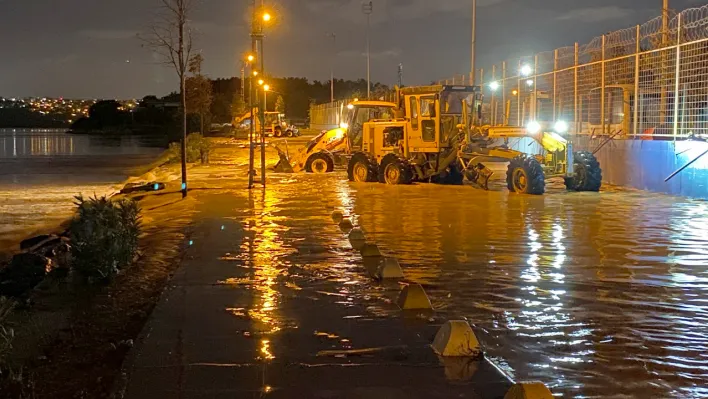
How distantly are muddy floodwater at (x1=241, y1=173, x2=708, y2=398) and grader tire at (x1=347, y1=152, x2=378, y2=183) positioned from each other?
554cm

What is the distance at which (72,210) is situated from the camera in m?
23.4

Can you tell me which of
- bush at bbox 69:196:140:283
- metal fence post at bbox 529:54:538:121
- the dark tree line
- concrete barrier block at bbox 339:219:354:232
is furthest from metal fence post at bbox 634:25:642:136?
the dark tree line

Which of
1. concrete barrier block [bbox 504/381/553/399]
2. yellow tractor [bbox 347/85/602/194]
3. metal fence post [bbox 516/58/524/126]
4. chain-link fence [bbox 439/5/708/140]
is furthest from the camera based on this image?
metal fence post [bbox 516/58/524/126]

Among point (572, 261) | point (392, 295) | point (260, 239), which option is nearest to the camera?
point (392, 295)

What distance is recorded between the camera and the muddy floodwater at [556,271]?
6.89 m

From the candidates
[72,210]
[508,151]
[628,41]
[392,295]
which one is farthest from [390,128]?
[392,295]

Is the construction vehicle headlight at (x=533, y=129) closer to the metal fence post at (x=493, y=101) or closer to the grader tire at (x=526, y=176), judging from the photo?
the grader tire at (x=526, y=176)

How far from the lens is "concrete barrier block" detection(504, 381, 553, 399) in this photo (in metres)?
5.43

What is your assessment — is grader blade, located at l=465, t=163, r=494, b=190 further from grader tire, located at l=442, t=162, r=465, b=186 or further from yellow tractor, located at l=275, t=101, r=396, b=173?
yellow tractor, located at l=275, t=101, r=396, b=173

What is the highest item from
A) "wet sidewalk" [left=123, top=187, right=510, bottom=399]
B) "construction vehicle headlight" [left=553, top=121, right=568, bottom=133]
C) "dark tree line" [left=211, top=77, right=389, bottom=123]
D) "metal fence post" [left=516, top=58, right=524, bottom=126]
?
"dark tree line" [left=211, top=77, right=389, bottom=123]

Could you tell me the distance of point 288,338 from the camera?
743 centimetres

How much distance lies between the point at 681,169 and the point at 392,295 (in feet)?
47.6

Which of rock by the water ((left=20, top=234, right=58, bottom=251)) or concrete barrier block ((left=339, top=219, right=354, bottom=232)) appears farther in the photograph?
rock by the water ((left=20, top=234, right=58, bottom=251))

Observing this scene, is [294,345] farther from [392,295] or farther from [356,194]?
[356,194]
